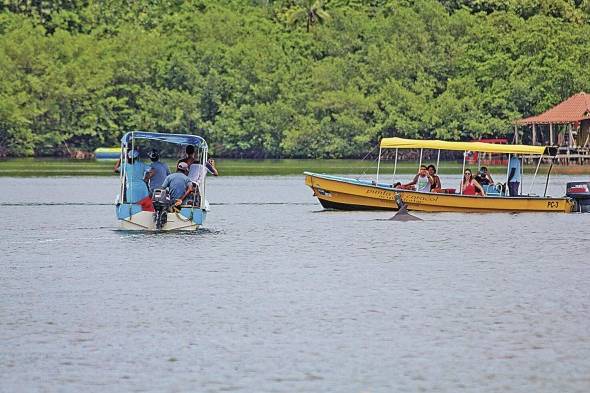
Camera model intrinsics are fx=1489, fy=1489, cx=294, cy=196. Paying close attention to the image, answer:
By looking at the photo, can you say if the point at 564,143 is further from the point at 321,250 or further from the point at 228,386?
the point at 228,386

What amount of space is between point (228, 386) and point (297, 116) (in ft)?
325

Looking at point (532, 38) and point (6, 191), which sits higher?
point (532, 38)

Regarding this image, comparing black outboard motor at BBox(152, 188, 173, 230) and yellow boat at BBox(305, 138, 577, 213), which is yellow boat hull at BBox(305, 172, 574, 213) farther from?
black outboard motor at BBox(152, 188, 173, 230)

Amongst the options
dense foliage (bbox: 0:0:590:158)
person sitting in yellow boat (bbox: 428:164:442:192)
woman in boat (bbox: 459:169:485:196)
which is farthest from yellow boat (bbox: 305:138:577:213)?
dense foliage (bbox: 0:0:590:158)

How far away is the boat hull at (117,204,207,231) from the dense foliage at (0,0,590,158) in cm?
7289

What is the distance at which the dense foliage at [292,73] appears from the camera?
10731cm

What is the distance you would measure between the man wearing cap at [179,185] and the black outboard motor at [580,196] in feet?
46.8

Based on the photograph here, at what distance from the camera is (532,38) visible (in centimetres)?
10556

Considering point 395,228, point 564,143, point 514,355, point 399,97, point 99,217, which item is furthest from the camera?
point 399,97

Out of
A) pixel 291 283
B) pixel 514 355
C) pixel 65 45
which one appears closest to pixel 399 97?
pixel 65 45

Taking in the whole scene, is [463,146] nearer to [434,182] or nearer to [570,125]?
[434,182]

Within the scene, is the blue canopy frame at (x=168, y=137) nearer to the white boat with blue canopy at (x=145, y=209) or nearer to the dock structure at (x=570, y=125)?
the white boat with blue canopy at (x=145, y=209)

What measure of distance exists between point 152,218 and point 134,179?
1249mm

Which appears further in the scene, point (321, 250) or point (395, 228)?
point (395, 228)
